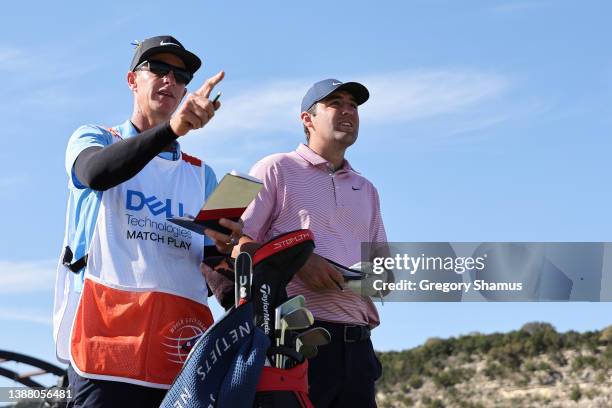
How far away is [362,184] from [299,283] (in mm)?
828

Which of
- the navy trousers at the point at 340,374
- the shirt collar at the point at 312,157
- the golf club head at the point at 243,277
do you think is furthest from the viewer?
the shirt collar at the point at 312,157

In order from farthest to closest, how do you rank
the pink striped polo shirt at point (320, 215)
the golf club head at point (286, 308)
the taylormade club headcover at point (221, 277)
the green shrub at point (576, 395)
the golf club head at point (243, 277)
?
the green shrub at point (576, 395)
the pink striped polo shirt at point (320, 215)
the taylormade club headcover at point (221, 277)
the golf club head at point (286, 308)
the golf club head at point (243, 277)

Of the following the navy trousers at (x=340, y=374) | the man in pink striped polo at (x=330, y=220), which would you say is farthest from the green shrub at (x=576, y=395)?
the navy trousers at (x=340, y=374)

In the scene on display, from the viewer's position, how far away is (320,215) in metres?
5.75

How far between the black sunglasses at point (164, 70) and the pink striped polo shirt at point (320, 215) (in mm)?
1196

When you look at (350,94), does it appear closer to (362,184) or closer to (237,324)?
(362,184)

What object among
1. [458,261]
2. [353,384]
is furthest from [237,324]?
[458,261]

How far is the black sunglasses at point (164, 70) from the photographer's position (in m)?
4.54

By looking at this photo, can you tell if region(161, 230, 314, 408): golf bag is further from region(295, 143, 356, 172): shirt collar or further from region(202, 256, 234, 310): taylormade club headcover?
region(295, 143, 356, 172): shirt collar

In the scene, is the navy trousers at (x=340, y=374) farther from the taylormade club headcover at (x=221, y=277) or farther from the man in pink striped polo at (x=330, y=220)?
the taylormade club headcover at (x=221, y=277)

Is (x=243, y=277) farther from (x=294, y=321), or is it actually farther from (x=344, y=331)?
(x=344, y=331)

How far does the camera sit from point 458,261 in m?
10.8

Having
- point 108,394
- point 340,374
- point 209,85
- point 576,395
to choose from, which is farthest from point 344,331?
point 576,395

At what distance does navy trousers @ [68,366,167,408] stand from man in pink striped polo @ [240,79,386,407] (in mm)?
1491
